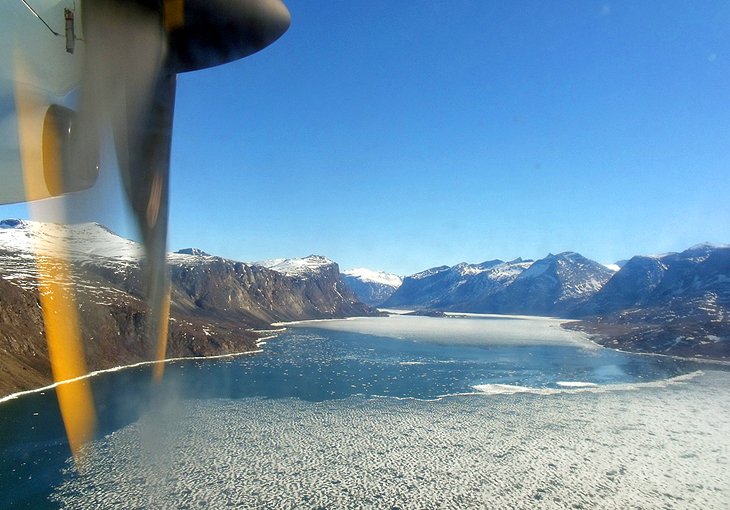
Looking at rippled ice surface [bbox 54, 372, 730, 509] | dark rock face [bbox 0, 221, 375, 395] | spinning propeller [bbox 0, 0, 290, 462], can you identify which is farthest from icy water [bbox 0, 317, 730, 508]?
spinning propeller [bbox 0, 0, 290, 462]

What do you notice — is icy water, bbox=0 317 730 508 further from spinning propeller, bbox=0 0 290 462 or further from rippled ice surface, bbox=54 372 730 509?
spinning propeller, bbox=0 0 290 462

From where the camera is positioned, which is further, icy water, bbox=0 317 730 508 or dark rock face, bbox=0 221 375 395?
dark rock face, bbox=0 221 375 395

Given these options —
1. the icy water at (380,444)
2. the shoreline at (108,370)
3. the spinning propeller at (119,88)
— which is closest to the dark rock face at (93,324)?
the shoreline at (108,370)

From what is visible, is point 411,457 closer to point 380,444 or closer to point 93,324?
point 380,444

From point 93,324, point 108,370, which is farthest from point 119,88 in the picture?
point 93,324

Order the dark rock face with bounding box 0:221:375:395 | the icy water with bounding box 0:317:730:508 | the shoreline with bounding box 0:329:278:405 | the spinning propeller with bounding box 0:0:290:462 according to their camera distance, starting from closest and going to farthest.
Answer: the spinning propeller with bounding box 0:0:290:462 < the icy water with bounding box 0:317:730:508 < the shoreline with bounding box 0:329:278:405 < the dark rock face with bounding box 0:221:375:395

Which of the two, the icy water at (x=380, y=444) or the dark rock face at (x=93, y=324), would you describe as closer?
the icy water at (x=380, y=444)

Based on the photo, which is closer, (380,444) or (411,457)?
(411,457)

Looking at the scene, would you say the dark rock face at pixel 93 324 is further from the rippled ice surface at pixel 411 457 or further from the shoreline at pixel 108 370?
the rippled ice surface at pixel 411 457
